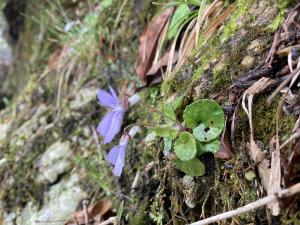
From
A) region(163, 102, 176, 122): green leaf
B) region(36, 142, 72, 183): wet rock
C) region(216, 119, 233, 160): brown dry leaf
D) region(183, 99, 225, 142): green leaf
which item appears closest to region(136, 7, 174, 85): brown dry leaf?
region(36, 142, 72, 183): wet rock

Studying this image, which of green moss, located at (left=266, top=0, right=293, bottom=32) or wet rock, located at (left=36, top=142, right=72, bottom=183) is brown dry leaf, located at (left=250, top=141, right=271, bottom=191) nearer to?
green moss, located at (left=266, top=0, right=293, bottom=32)

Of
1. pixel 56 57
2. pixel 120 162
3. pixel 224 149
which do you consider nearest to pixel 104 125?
pixel 120 162

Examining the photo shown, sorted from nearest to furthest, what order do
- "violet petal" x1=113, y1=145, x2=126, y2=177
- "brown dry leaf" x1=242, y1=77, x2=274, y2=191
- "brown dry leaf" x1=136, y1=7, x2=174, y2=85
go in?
"brown dry leaf" x1=242, y1=77, x2=274, y2=191, "violet petal" x1=113, y1=145, x2=126, y2=177, "brown dry leaf" x1=136, y1=7, x2=174, y2=85

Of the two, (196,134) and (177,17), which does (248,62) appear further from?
(177,17)

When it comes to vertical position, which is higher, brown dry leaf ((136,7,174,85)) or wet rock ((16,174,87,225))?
brown dry leaf ((136,7,174,85))

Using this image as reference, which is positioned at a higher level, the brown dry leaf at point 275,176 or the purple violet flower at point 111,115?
the purple violet flower at point 111,115

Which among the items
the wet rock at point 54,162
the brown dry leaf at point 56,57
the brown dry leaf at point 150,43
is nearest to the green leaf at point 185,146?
the brown dry leaf at point 150,43

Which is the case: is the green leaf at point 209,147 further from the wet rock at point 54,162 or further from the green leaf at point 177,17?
the wet rock at point 54,162

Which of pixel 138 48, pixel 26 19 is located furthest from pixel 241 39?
pixel 26 19
